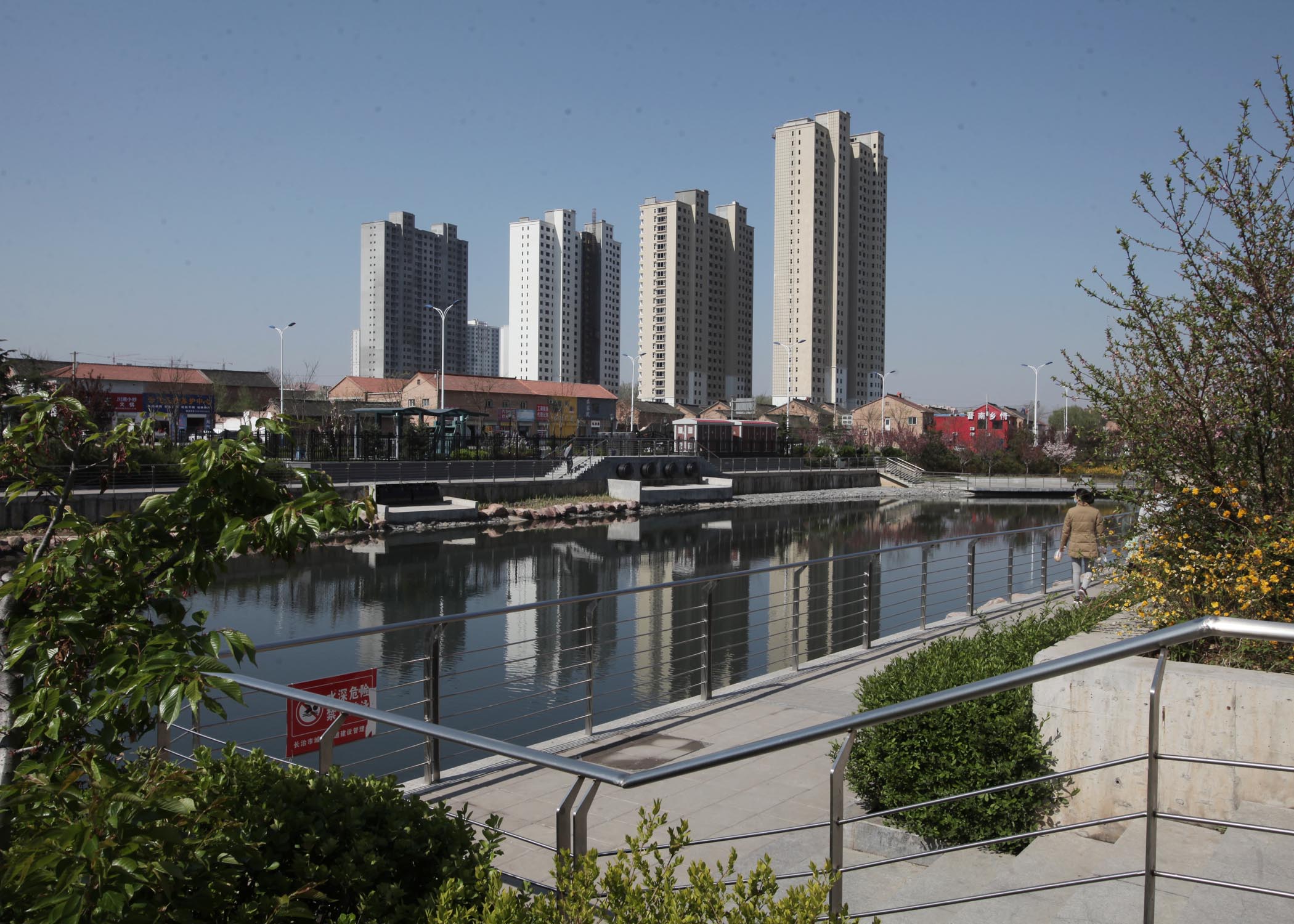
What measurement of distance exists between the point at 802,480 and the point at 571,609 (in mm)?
38902

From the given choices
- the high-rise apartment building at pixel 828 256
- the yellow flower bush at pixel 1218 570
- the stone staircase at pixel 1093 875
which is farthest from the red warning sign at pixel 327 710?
the high-rise apartment building at pixel 828 256

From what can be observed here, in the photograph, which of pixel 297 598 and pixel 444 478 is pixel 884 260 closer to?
pixel 444 478

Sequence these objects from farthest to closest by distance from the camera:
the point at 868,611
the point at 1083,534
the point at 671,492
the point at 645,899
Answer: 1. the point at 671,492
2. the point at 1083,534
3. the point at 868,611
4. the point at 645,899

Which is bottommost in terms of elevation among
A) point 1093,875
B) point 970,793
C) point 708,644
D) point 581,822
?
point 1093,875

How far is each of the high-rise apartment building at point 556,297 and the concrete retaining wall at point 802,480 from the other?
70692 millimetres

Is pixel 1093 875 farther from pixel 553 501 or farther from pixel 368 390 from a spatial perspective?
pixel 368 390

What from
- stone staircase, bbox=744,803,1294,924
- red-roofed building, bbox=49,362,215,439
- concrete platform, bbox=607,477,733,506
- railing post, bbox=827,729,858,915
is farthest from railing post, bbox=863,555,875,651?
red-roofed building, bbox=49,362,215,439

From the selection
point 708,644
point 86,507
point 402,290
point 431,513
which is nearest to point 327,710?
point 708,644

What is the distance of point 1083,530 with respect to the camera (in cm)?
1159

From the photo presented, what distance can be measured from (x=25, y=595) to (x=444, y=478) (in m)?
36.3

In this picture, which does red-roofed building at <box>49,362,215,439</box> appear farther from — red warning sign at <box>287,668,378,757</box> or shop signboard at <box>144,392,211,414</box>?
red warning sign at <box>287,668,378,757</box>

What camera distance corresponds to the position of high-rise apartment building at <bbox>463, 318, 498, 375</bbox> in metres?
160

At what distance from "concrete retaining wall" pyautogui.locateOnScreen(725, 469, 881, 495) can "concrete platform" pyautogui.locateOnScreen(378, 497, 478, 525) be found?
64.1ft

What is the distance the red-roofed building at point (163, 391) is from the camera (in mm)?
46812
